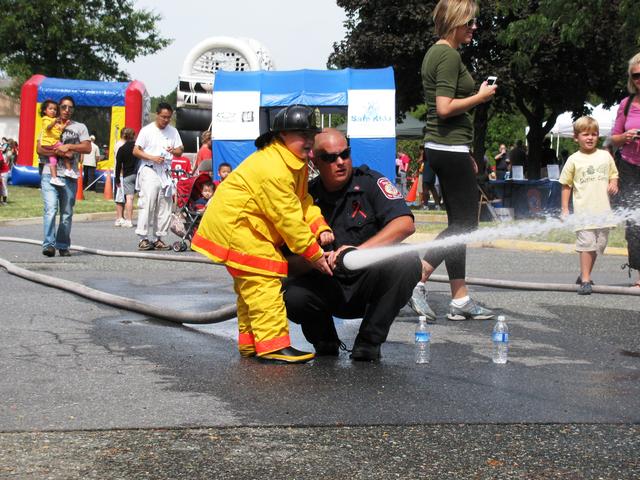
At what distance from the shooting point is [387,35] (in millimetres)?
34969

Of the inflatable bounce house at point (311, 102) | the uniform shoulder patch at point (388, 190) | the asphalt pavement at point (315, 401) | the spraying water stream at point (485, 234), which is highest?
the inflatable bounce house at point (311, 102)

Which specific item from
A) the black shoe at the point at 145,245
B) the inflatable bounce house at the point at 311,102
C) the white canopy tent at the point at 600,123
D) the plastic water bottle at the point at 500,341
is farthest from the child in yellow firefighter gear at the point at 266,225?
the white canopy tent at the point at 600,123

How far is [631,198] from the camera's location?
8.74 metres

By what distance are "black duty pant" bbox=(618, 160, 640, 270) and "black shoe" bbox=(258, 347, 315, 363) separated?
385 centimetres

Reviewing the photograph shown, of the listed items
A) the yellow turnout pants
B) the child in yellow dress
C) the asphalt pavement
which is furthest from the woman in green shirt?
the child in yellow dress

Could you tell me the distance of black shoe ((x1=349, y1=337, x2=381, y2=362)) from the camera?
577 centimetres

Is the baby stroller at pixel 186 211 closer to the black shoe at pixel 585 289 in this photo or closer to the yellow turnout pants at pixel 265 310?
the black shoe at pixel 585 289

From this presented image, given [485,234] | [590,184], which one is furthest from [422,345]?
[590,184]

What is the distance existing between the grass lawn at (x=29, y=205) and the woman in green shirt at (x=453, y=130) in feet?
41.0

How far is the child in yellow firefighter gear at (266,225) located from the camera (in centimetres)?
562

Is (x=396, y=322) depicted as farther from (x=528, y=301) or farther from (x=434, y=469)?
(x=434, y=469)

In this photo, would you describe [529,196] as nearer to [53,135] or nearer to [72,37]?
[53,135]

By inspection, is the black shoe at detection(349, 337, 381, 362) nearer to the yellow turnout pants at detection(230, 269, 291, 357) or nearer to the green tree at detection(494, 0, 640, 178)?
the yellow turnout pants at detection(230, 269, 291, 357)

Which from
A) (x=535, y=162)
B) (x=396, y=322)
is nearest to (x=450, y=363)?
(x=396, y=322)
